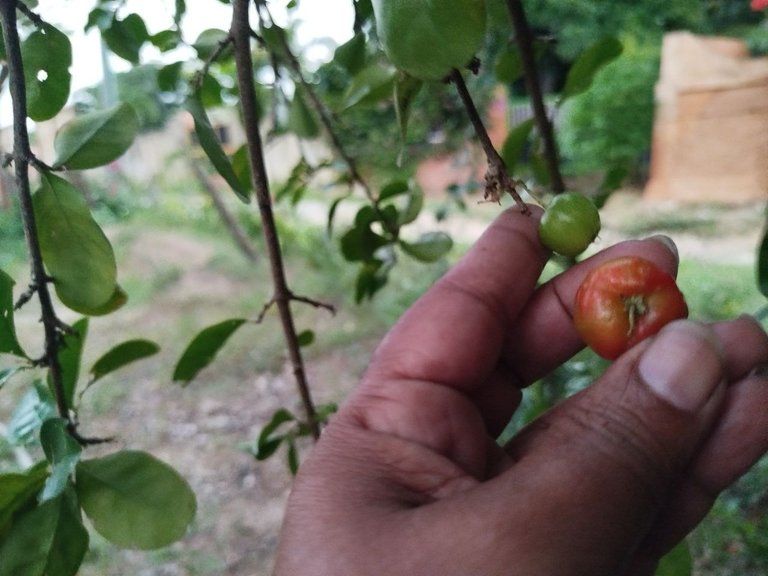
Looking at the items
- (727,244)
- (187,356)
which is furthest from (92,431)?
(727,244)

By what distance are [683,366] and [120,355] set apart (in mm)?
482

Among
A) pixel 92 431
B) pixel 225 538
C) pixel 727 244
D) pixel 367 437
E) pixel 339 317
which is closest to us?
pixel 367 437

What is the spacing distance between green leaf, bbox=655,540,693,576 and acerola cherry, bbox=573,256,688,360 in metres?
0.26

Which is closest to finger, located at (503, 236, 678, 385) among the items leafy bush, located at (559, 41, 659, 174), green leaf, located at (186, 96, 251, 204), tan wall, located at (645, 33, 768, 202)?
green leaf, located at (186, 96, 251, 204)

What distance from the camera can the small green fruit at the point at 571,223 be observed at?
50 centimetres

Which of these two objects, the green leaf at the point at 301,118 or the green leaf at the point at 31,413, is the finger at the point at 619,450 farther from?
the green leaf at the point at 301,118

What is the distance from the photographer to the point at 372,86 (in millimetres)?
666

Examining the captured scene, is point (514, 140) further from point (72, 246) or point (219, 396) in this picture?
point (219, 396)

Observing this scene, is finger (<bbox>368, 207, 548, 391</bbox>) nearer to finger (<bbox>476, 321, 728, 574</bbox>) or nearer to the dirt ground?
finger (<bbox>476, 321, 728, 574</bbox>)

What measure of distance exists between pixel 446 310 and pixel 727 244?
2.00m

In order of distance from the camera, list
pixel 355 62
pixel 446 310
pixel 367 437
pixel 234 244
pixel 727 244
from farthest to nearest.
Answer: pixel 234 244 < pixel 727 244 < pixel 355 62 < pixel 446 310 < pixel 367 437

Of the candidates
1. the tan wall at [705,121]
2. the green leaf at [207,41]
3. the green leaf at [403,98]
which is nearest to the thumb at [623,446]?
the green leaf at [403,98]

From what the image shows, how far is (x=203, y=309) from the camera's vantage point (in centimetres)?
268

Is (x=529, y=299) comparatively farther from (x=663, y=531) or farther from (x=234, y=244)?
(x=234, y=244)
